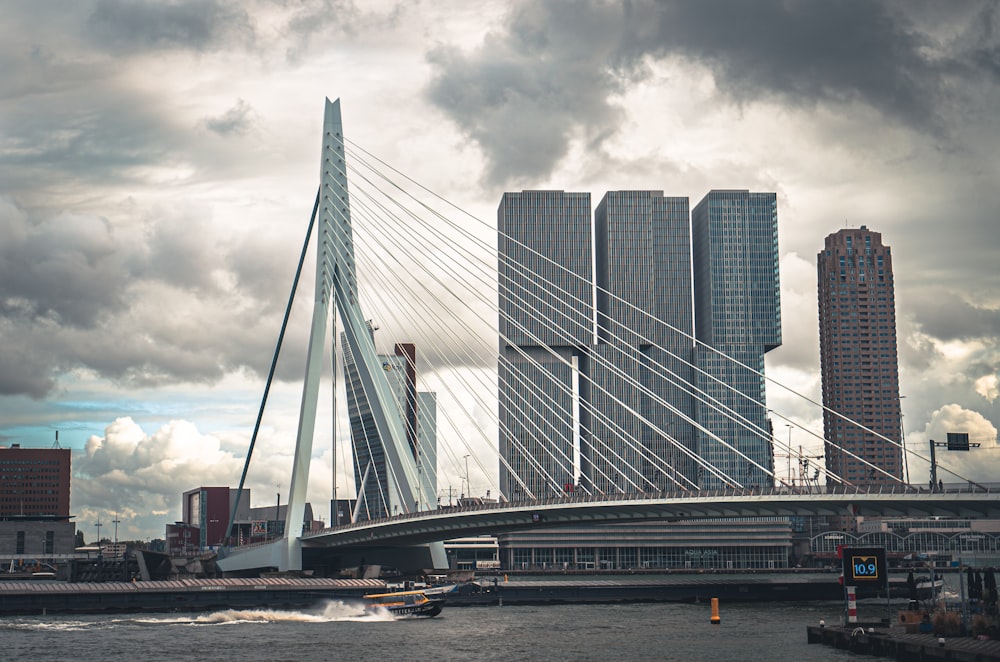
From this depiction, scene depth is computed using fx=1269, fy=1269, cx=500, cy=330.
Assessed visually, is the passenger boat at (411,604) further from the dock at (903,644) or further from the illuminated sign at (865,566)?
the illuminated sign at (865,566)

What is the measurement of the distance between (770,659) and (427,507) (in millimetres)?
45475

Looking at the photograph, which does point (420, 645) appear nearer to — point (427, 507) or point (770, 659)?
point (770, 659)

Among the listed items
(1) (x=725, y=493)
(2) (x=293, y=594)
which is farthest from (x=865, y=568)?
(2) (x=293, y=594)

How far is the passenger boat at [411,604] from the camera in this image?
7919cm

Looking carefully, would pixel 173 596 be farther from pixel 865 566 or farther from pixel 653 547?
pixel 653 547

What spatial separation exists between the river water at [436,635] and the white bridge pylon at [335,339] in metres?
11.0

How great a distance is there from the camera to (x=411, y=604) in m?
79.5

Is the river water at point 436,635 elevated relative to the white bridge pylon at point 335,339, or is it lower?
lower

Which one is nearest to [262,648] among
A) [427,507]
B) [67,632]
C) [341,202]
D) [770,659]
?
[67,632]

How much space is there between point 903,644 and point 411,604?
37.9 metres

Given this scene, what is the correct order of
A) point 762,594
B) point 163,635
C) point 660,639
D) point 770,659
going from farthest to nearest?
point 762,594 → point 163,635 → point 660,639 → point 770,659

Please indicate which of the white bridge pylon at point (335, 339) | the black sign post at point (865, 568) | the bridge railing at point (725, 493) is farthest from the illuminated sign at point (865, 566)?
the white bridge pylon at point (335, 339)

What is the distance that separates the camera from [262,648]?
2345 inches

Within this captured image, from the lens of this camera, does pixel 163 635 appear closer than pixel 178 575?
Yes
